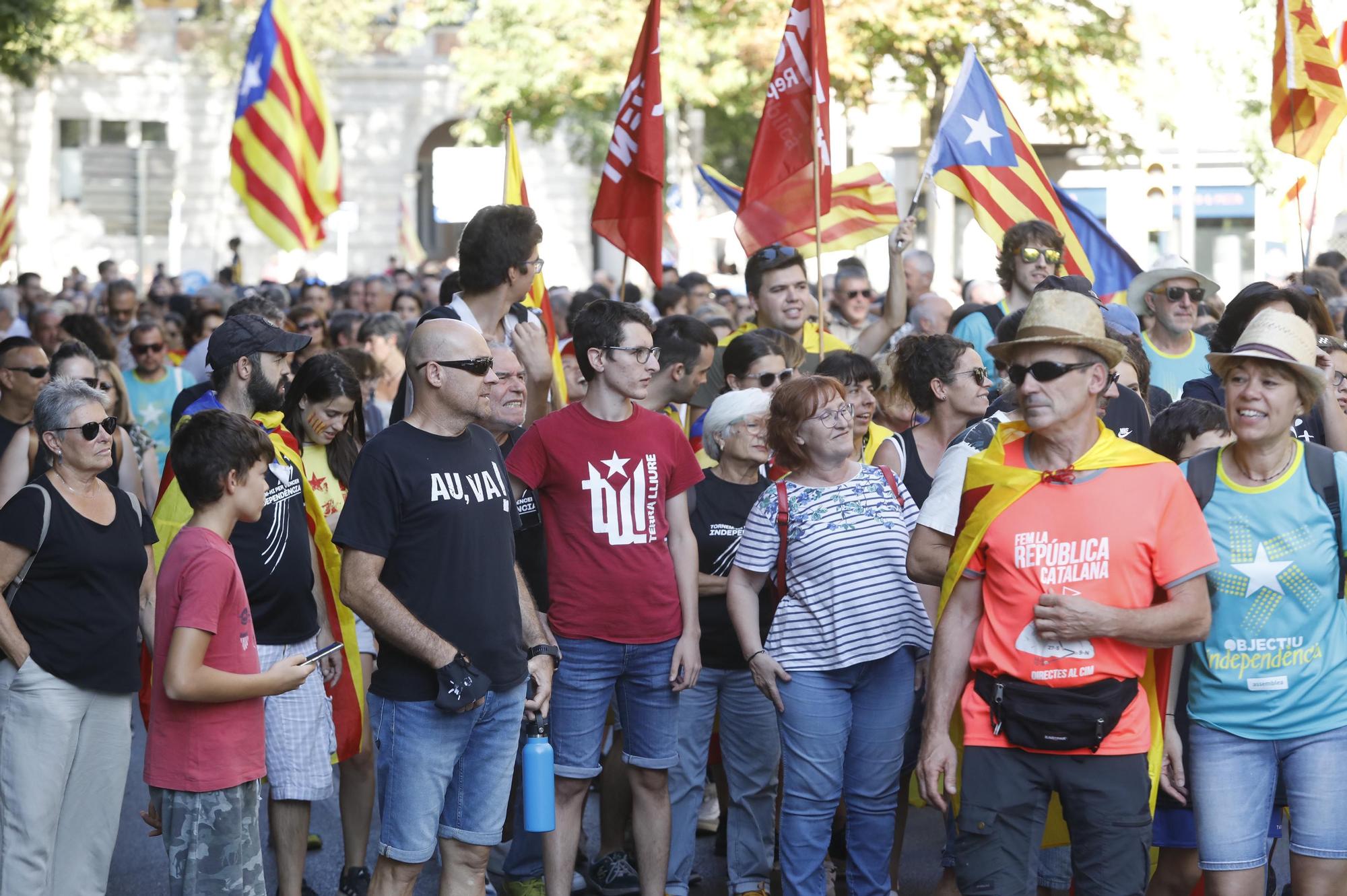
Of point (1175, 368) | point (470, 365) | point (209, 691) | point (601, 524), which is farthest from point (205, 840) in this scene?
point (1175, 368)

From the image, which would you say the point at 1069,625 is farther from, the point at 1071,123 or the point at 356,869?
the point at 1071,123

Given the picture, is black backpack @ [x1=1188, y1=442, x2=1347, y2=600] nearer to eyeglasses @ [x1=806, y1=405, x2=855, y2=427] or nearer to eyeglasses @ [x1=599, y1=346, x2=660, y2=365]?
eyeglasses @ [x1=806, y1=405, x2=855, y2=427]

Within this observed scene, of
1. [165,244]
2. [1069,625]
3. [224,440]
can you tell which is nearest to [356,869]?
[224,440]

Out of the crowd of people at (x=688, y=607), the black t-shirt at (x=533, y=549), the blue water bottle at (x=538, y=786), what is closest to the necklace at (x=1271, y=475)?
the crowd of people at (x=688, y=607)

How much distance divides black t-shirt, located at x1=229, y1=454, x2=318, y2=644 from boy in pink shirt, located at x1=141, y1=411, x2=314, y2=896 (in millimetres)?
743

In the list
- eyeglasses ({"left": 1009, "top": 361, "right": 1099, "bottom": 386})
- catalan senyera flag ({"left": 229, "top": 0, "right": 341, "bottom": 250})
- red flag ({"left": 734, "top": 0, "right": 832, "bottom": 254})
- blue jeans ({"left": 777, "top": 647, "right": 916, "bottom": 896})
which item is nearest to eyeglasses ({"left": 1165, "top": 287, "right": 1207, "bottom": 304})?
red flag ({"left": 734, "top": 0, "right": 832, "bottom": 254})

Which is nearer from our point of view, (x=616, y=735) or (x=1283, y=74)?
(x=616, y=735)

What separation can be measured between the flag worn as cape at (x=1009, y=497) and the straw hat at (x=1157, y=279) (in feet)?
12.1

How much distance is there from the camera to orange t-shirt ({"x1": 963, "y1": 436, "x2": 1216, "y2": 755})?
4.61m

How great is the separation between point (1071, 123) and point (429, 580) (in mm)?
21926

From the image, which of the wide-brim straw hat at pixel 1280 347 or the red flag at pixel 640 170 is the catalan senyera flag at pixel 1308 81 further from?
the wide-brim straw hat at pixel 1280 347

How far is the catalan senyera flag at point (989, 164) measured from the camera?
9656mm

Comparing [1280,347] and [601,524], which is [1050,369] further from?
[601,524]

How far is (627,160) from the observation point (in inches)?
344
